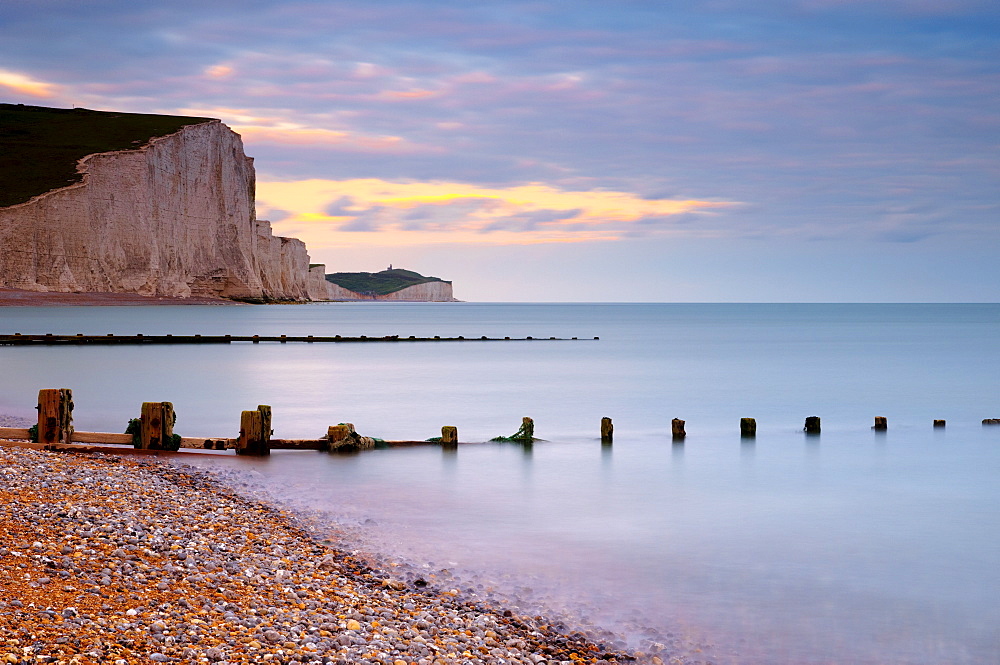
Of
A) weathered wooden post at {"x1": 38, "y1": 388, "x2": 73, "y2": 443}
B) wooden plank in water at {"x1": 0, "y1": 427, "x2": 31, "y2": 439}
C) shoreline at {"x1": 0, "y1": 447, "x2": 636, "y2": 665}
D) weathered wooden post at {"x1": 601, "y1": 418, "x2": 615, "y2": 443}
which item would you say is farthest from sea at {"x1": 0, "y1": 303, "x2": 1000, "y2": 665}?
wooden plank in water at {"x1": 0, "y1": 427, "x2": 31, "y2": 439}

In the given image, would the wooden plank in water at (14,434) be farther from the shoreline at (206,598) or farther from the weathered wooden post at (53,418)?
the shoreline at (206,598)

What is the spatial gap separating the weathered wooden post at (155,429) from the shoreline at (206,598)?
13.9 ft

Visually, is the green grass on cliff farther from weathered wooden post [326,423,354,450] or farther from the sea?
weathered wooden post [326,423,354,450]

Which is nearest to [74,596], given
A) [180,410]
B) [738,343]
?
[180,410]

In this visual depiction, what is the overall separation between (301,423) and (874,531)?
15.4 m

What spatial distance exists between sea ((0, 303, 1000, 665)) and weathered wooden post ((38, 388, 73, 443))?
1.92 m

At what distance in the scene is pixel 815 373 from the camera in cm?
4384

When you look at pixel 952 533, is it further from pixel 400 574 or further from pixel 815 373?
pixel 815 373

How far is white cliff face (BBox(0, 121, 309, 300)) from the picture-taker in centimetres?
9306

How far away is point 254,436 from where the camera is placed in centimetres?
1584

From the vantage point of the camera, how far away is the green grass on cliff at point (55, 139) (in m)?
98.2

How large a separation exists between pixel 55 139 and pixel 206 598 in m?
126

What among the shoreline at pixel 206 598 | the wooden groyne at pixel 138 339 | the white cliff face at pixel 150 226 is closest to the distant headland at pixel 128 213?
the white cliff face at pixel 150 226

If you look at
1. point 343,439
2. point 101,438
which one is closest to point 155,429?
point 101,438
